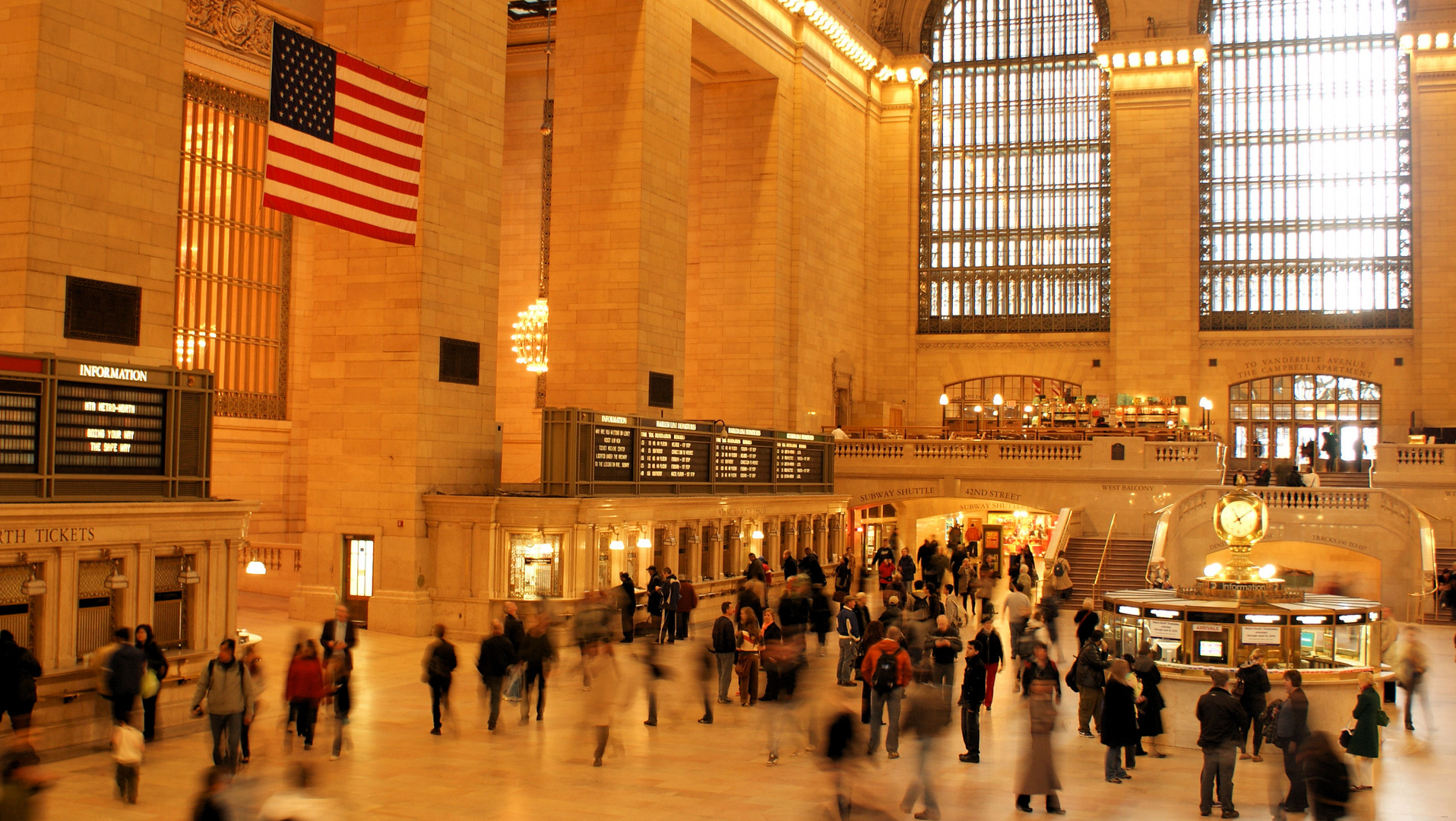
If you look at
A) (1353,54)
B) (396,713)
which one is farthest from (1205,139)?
(396,713)

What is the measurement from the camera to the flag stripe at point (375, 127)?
1548 centimetres

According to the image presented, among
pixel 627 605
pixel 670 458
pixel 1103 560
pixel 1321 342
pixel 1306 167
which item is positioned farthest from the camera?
pixel 1306 167

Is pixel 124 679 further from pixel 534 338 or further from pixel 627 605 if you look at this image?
pixel 534 338

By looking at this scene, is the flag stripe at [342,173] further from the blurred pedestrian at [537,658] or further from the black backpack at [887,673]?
the black backpack at [887,673]

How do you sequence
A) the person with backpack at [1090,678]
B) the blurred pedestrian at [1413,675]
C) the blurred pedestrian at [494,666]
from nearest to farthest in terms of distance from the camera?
the blurred pedestrian at [494,666] < the person with backpack at [1090,678] < the blurred pedestrian at [1413,675]

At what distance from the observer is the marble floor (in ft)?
32.6

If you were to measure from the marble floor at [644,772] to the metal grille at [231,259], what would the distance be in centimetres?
1301

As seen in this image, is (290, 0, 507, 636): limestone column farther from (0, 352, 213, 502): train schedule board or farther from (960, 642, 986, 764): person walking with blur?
(960, 642, 986, 764): person walking with blur

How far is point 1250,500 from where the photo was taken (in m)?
14.4

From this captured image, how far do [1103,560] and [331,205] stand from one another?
18.7m

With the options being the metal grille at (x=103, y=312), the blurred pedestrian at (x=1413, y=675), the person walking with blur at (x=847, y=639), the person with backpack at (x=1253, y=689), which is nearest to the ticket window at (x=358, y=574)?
the metal grille at (x=103, y=312)

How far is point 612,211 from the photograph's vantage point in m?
25.1

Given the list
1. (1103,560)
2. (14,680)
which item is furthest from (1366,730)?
(1103,560)

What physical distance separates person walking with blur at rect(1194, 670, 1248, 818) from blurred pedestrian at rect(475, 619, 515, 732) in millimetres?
6546
